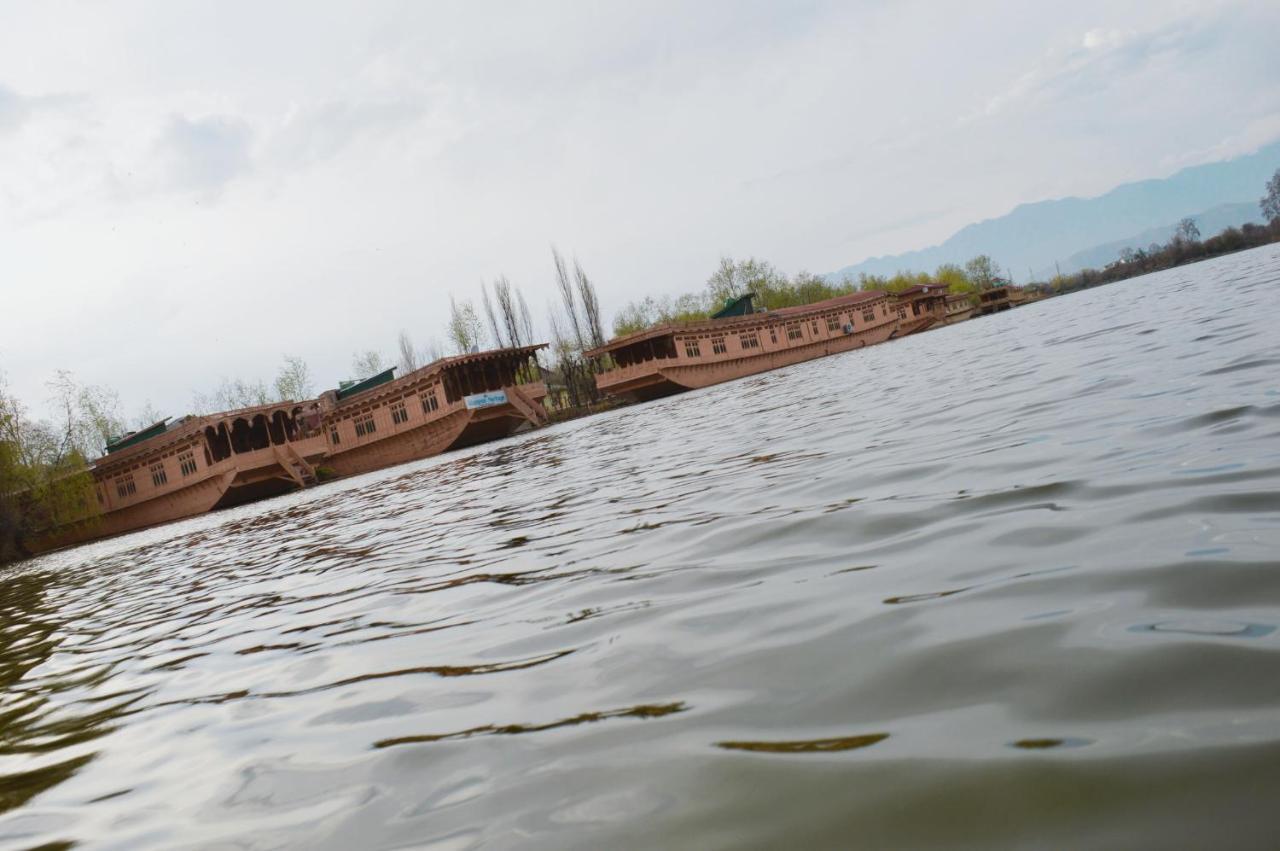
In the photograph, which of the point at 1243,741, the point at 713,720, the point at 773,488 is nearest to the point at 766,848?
the point at 713,720

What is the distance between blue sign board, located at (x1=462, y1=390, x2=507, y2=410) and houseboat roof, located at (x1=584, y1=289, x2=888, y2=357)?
8.59 meters

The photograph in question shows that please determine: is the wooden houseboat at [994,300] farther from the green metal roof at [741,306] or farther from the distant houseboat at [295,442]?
the distant houseboat at [295,442]

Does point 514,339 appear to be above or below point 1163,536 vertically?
above

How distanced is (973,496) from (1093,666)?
203 centimetres

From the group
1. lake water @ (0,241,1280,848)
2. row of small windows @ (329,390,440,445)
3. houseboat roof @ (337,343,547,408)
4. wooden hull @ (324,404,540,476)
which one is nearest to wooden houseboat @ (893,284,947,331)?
houseboat roof @ (337,343,547,408)

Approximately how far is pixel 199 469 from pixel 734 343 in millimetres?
27716

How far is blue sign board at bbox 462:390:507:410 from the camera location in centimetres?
3403

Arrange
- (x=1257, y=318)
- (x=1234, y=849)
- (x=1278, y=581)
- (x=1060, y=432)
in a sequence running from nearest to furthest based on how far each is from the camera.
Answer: (x=1234, y=849), (x=1278, y=581), (x=1060, y=432), (x=1257, y=318)

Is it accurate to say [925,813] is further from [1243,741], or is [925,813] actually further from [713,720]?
[713,720]

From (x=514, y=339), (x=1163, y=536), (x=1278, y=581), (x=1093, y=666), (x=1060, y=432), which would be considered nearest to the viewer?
(x=1093, y=666)

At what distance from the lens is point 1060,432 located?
4.63 meters

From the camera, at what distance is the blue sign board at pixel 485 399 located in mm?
34031

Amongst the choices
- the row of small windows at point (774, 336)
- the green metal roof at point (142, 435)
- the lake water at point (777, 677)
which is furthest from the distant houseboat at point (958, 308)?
the lake water at point (777, 677)

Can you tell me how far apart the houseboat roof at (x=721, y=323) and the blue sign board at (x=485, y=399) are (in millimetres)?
8592
